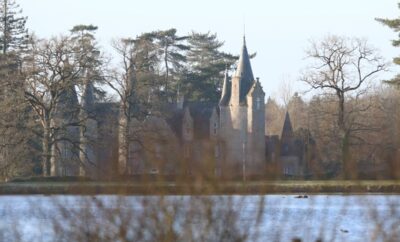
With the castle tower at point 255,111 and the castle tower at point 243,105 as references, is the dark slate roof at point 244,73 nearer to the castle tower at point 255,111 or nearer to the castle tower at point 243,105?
the castle tower at point 243,105

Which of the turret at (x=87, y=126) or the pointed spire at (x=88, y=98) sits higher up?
the pointed spire at (x=88, y=98)

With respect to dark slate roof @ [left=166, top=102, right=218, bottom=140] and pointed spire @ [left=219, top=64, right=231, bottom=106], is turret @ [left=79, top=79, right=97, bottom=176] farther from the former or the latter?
pointed spire @ [left=219, top=64, right=231, bottom=106]

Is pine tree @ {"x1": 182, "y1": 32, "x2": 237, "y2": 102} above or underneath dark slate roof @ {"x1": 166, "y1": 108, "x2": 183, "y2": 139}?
above

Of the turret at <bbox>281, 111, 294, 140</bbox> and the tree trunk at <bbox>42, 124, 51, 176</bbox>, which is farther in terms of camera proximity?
the turret at <bbox>281, 111, 294, 140</bbox>

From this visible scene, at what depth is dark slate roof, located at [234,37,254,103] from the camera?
84875 millimetres

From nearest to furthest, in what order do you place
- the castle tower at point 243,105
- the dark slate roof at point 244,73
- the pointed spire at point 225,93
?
the castle tower at point 243,105 < the dark slate roof at point 244,73 < the pointed spire at point 225,93

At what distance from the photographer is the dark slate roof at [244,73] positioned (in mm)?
84875

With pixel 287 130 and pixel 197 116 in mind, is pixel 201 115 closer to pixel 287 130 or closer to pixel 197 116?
pixel 197 116

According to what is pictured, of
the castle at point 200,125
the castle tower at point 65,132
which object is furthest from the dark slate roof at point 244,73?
the castle tower at point 65,132

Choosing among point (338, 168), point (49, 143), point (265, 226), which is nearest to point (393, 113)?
point (338, 168)

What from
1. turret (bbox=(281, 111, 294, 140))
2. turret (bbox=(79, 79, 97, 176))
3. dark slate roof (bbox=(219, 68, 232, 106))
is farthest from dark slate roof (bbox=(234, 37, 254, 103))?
turret (bbox=(79, 79, 97, 176))

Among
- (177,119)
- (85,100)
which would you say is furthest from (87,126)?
(177,119)

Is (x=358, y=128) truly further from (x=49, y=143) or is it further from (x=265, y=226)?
(x=265, y=226)

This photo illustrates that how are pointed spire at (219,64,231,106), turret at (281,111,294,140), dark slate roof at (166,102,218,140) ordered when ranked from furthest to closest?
pointed spire at (219,64,231,106) < dark slate roof at (166,102,218,140) < turret at (281,111,294,140)
